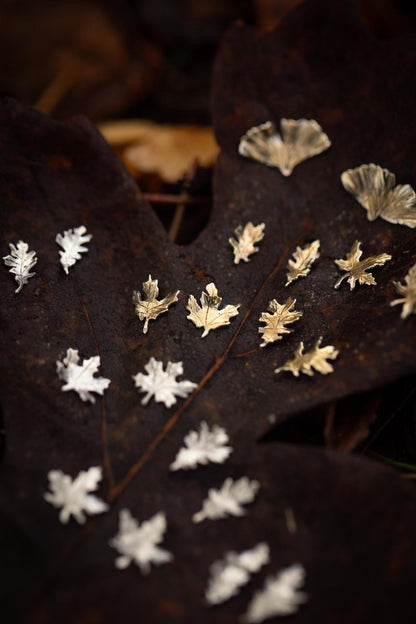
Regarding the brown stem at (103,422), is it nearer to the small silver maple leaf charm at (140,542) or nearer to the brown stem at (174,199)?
the small silver maple leaf charm at (140,542)

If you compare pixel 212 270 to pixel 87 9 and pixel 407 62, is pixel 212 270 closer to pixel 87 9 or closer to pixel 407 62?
pixel 407 62

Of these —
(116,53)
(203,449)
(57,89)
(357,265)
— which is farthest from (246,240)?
(116,53)

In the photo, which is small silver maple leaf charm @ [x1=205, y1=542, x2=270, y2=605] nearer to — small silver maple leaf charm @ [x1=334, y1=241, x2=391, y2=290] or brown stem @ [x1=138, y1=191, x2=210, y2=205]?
small silver maple leaf charm @ [x1=334, y1=241, x2=391, y2=290]

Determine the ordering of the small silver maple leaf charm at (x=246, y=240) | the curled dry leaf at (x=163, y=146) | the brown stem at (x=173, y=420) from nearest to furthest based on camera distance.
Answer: the brown stem at (x=173, y=420)
the small silver maple leaf charm at (x=246, y=240)
the curled dry leaf at (x=163, y=146)

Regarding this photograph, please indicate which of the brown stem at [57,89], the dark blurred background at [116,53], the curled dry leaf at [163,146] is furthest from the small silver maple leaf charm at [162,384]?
the brown stem at [57,89]

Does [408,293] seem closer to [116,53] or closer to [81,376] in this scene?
[81,376]
